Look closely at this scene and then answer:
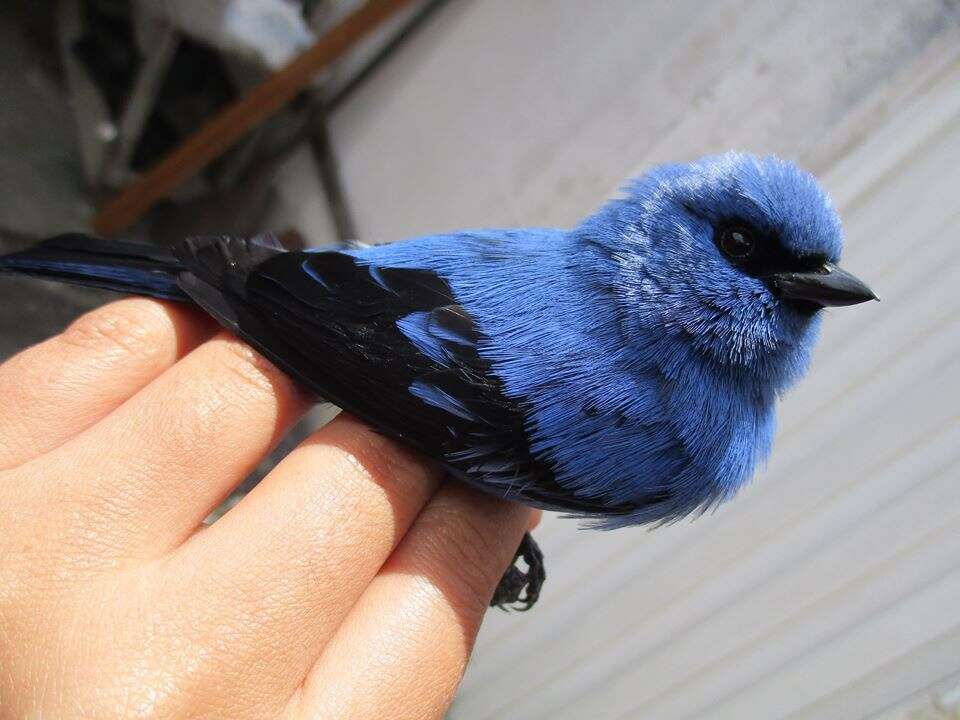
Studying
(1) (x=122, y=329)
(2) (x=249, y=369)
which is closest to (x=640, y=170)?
(2) (x=249, y=369)

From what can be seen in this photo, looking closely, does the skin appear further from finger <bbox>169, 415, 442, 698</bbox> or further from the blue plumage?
the blue plumage

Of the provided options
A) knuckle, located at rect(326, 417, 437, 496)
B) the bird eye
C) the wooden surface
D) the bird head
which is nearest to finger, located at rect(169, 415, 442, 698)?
knuckle, located at rect(326, 417, 437, 496)

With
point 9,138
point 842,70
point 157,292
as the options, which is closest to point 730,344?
point 157,292

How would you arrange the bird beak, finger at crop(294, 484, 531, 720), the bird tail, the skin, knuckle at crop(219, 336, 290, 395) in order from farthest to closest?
the bird tail → knuckle at crop(219, 336, 290, 395) → the bird beak → finger at crop(294, 484, 531, 720) → the skin

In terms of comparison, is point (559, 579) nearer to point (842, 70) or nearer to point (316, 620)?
point (316, 620)

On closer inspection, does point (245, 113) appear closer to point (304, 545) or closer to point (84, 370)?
point (84, 370)

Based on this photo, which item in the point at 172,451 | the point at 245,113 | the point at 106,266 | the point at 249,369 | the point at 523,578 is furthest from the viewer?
the point at 245,113

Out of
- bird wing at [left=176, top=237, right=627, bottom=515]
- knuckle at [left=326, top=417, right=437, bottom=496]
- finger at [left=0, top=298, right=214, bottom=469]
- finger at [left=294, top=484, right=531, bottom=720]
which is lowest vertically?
finger at [left=0, top=298, right=214, bottom=469]
